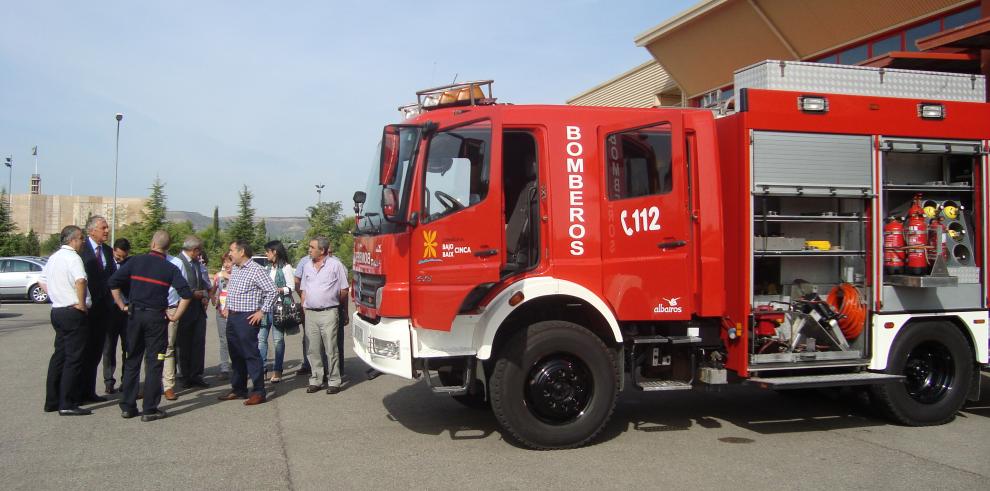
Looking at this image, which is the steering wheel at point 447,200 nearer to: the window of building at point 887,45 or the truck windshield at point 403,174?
the truck windshield at point 403,174

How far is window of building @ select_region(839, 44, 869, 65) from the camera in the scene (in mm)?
13234

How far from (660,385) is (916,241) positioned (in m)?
2.78

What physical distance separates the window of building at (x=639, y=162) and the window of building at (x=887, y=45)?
8.56 metres

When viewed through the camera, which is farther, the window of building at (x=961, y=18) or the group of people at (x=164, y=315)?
the window of building at (x=961, y=18)

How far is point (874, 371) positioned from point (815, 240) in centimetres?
132

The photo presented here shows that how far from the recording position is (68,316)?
7094mm

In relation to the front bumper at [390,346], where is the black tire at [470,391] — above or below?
below

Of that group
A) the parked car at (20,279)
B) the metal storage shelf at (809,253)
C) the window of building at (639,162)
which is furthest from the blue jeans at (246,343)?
the parked car at (20,279)

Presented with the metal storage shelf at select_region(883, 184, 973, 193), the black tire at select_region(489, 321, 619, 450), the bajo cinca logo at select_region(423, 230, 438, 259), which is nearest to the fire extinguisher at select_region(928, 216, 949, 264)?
the metal storage shelf at select_region(883, 184, 973, 193)

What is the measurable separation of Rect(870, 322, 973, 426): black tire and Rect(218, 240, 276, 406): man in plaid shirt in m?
6.17

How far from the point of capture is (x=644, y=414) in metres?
7.27

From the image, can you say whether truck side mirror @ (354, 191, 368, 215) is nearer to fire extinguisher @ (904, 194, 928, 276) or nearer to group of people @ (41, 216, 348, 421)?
group of people @ (41, 216, 348, 421)

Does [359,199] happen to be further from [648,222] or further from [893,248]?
[893,248]

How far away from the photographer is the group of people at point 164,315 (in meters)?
7.01
